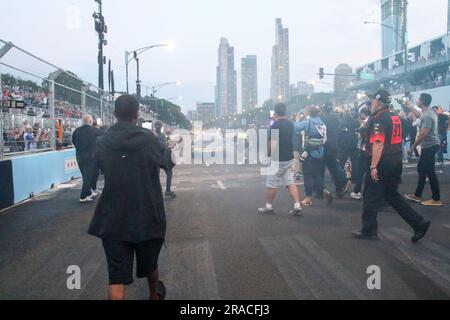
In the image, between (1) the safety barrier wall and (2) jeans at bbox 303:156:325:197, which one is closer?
(2) jeans at bbox 303:156:325:197

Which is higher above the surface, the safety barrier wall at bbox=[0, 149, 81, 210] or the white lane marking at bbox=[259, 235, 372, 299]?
the safety barrier wall at bbox=[0, 149, 81, 210]

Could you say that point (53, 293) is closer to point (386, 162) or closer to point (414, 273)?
point (414, 273)

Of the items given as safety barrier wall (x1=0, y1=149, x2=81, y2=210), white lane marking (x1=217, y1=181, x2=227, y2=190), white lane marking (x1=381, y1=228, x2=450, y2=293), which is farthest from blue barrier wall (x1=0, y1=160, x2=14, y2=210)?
white lane marking (x1=381, y1=228, x2=450, y2=293)

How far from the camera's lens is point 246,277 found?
15.3 ft

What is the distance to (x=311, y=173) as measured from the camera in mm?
9250

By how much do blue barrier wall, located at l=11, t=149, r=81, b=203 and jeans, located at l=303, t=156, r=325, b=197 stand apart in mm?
6312

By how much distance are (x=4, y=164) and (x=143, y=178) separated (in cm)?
735

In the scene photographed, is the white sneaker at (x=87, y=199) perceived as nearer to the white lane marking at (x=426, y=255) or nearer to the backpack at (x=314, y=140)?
the backpack at (x=314, y=140)

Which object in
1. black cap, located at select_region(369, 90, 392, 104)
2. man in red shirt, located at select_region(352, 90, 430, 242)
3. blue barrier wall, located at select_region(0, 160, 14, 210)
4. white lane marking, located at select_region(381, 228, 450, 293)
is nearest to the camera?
white lane marking, located at select_region(381, 228, 450, 293)

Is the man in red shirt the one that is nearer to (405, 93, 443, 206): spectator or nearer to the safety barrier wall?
(405, 93, 443, 206): spectator

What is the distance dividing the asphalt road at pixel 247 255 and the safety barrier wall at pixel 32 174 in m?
0.92

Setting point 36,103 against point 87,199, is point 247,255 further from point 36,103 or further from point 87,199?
point 36,103

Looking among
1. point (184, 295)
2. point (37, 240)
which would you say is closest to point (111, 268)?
point (184, 295)

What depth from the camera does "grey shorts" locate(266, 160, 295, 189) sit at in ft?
26.2
